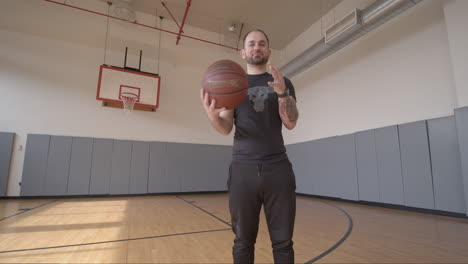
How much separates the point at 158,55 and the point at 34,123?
360cm

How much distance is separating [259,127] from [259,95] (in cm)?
18

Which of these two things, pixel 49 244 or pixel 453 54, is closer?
pixel 49 244

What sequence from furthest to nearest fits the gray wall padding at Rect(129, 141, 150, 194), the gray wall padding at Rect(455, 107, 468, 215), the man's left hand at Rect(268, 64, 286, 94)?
the gray wall padding at Rect(129, 141, 150, 194) < the gray wall padding at Rect(455, 107, 468, 215) < the man's left hand at Rect(268, 64, 286, 94)

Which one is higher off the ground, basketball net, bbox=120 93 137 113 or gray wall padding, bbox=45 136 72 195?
basketball net, bbox=120 93 137 113

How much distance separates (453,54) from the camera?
12.9ft

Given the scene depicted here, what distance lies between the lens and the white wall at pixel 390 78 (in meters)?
4.25

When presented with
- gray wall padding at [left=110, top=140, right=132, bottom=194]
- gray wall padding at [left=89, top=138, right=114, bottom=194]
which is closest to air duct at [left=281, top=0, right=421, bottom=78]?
gray wall padding at [left=110, top=140, right=132, bottom=194]

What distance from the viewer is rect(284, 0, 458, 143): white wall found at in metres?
4.25

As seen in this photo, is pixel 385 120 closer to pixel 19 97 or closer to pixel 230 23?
pixel 230 23

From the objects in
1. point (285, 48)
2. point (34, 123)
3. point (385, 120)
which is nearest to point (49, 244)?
point (34, 123)

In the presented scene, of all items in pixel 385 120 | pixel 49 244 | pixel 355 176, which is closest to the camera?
pixel 49 244

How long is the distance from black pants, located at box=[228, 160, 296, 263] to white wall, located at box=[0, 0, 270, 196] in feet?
21.6

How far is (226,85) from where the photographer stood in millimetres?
1198

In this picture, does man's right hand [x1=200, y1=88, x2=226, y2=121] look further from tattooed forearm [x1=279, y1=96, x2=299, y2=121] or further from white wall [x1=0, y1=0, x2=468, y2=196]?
white wall [x1=0, y1=0, x2=468, y2=196]
